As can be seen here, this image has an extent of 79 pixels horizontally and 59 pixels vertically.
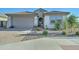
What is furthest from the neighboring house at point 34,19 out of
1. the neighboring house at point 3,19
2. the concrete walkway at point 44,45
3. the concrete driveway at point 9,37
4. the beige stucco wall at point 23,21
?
the concrete walkway at point 44,45

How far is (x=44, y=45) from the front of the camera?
900 cm

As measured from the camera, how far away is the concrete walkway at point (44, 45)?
9.01 meters

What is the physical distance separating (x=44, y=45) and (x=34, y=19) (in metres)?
1.23

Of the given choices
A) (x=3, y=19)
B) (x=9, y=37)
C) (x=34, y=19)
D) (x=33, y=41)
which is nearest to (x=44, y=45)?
(x=33, y=41)

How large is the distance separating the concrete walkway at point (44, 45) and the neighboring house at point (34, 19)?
0.65m

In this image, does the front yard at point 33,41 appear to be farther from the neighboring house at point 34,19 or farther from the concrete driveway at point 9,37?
the neighboring house at point 34,19

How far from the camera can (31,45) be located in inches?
358

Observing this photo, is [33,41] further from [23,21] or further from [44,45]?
[23,21]

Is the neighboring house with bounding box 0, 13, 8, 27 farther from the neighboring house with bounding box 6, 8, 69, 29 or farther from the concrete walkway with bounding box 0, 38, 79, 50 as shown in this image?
the concrete walkway with bounding box 0, 38, 79, 50

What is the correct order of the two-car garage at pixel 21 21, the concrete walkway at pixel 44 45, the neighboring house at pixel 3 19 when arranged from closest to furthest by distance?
the concrete walkway at pixel 44 45 < the neighboring house at pixel 3 19 < the two-car garage at pixel 21 21

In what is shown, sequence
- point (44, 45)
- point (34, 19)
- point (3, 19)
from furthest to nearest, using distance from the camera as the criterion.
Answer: point (34, 19) → point (3, 19) → point (44, 45)
